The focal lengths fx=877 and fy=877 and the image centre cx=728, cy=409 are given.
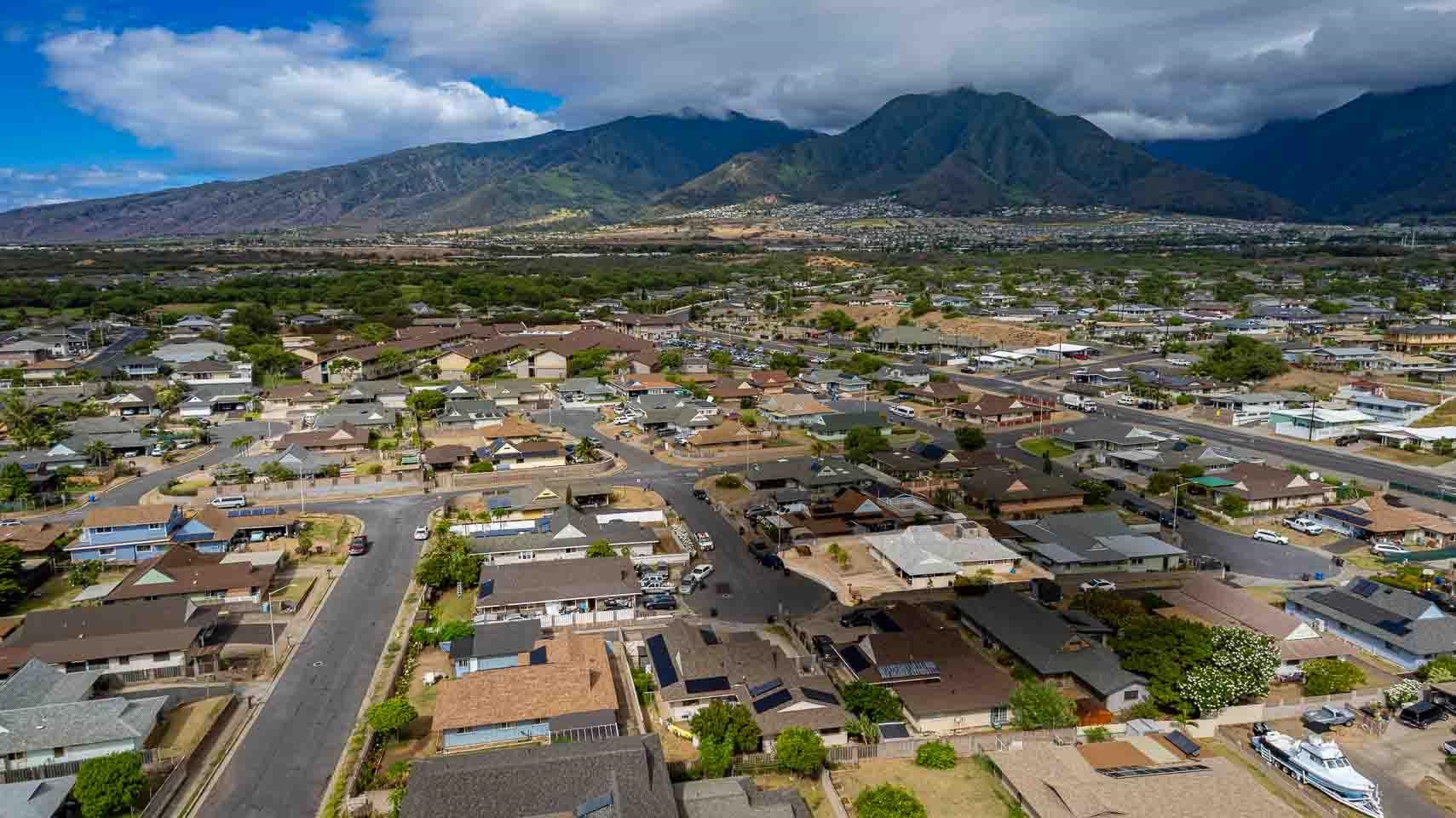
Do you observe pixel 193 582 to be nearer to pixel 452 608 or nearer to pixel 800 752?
pixel 452 608

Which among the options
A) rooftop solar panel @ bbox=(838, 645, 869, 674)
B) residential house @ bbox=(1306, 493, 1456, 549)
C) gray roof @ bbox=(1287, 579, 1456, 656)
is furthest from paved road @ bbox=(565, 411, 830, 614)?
residential house @ bbox=(1306, 493, 1456, 549)

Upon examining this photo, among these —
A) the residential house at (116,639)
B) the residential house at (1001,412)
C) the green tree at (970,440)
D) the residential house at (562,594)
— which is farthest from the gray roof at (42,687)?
the residential house at (1001,412)

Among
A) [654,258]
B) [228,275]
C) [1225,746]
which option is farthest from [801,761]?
[654,258]

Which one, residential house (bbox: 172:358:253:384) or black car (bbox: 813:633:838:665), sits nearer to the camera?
black car (bbox: 813:633:838:665)

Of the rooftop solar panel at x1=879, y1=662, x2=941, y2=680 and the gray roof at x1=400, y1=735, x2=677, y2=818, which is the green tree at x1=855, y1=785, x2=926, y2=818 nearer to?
the gray roof at x1=400, y1=735, x2=677, y2=818

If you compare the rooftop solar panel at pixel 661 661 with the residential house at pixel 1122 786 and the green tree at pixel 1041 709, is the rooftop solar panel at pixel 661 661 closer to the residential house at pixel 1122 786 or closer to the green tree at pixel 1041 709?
the residential house at pixel 1122 786

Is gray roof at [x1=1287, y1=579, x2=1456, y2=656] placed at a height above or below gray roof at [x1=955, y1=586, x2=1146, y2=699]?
below
